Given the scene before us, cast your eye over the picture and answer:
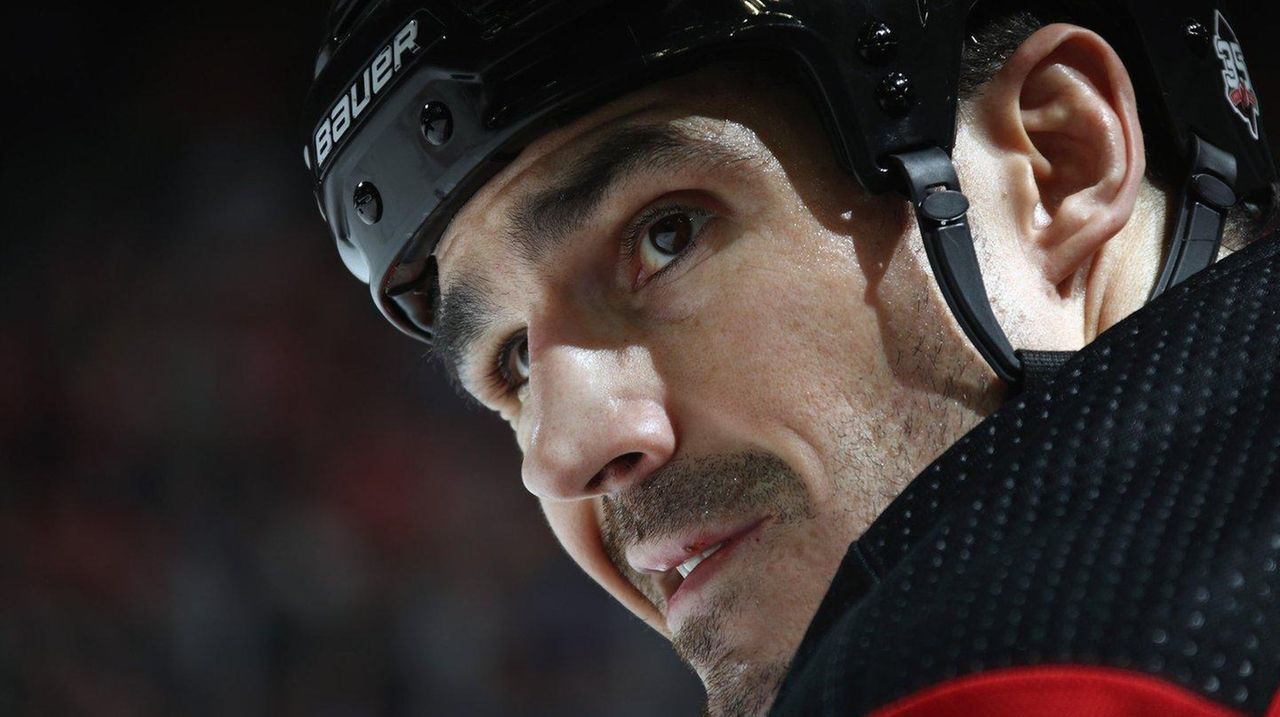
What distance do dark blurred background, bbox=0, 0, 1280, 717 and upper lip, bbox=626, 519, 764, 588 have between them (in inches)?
81.3

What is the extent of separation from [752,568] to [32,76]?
9.28 feet

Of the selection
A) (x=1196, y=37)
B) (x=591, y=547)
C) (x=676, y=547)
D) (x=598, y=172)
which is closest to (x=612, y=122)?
(x=598, y=172)

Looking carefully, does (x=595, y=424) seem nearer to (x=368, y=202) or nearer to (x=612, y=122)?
(x=612, y=122)

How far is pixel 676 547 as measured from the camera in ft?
4.05

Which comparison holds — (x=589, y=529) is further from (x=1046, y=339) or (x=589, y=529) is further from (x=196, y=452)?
(x=196, y=452)

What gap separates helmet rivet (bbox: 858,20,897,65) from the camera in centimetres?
119

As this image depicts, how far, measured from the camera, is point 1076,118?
1.25 metres

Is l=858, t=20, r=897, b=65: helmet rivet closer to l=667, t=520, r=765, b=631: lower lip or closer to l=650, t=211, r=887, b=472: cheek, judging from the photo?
l=650, t=211, r=887, b=472: cheek

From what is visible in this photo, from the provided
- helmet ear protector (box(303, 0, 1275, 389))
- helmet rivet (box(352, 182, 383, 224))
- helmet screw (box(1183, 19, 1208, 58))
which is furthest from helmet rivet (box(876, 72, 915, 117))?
helmet rivet (box(352, 182, 383, 224))

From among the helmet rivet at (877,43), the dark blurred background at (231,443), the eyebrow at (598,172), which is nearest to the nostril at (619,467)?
the eyebrow at (598,172)

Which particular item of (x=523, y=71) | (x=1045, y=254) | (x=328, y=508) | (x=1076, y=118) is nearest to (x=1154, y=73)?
(x=1076, y=118)

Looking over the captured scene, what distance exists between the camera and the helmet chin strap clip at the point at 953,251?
1113 millimetres

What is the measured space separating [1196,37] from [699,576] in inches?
28.8

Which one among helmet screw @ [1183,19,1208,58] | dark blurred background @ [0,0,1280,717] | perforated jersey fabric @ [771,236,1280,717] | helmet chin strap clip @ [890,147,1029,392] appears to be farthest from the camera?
dark blurred background @ [0,0,1280,717]
